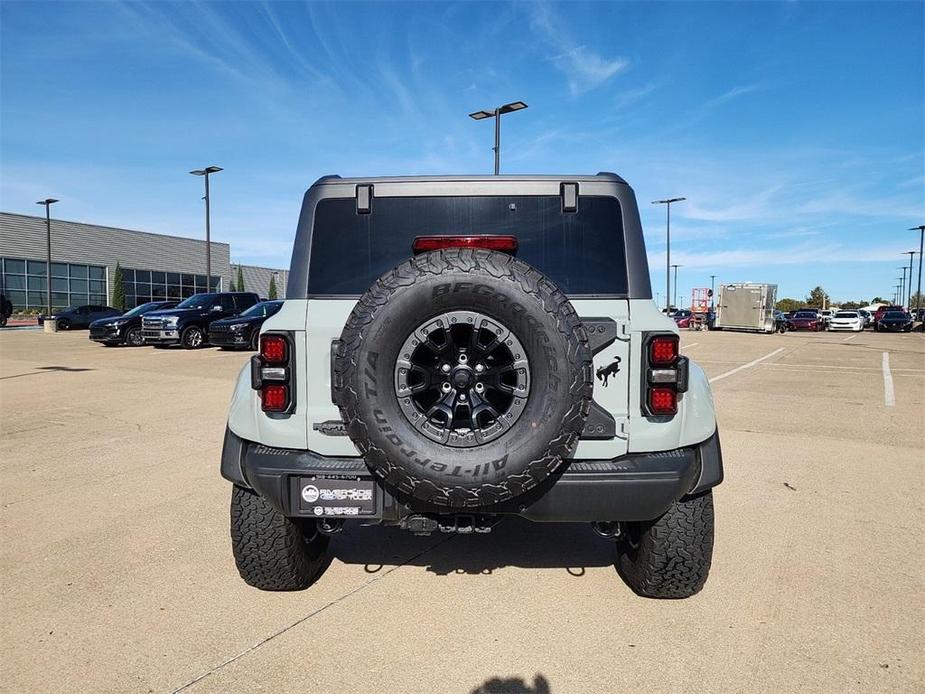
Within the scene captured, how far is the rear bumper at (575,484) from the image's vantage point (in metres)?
2.46

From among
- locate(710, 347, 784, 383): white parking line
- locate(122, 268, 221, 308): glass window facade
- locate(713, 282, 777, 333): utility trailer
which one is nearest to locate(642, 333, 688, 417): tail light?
locate(710, 347, 784, 383): white parking line

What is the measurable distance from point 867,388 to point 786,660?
10427 millimetres

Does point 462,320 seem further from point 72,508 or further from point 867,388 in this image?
point 867,388

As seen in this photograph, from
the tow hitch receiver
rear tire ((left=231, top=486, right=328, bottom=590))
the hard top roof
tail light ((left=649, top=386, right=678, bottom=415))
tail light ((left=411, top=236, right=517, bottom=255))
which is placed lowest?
rear tire ((left=231, top=486, right=328, bottom=590))

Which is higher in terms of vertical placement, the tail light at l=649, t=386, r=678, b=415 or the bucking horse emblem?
the bucking horse emblem

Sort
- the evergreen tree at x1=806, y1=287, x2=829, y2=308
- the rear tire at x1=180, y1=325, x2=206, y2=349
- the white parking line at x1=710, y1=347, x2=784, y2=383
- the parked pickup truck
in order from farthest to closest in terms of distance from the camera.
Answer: the evergreen tree at x1=806, y1=287, x2=829, y2=308, the rear tire at x1=180, y1=325, x2=206, y2=349, the parked pickup truck, the white parking line at x1=710, y1=347, x2=784, y2=383

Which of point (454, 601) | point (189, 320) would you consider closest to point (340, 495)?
point (454, 601)

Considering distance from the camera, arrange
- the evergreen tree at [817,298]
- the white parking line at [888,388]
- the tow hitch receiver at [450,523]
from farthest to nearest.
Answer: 1. the evergreen tree at [817,298]
2. the white parking line at [888,388]
3. the tow hitch receiver at [450,523]

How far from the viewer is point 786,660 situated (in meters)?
2.52

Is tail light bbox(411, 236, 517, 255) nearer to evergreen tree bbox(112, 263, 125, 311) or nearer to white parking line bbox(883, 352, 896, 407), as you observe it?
white parking line bbox(883, 352, 896, 407)

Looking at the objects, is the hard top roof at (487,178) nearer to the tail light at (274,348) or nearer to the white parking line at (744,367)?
the tail light at (274,348)

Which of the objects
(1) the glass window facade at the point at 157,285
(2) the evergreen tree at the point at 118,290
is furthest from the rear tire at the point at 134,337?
(1) the glass window facade at the point at 157,285

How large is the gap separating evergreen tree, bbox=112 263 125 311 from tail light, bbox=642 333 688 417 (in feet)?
157

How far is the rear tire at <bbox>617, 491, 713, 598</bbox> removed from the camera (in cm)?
280
